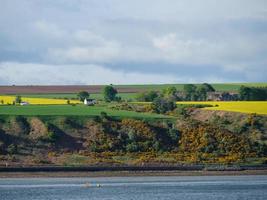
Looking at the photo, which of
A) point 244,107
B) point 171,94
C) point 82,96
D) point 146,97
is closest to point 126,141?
point 244,107

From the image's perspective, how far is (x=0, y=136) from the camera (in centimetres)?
11031

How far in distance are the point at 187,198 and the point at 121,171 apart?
85.6 feet

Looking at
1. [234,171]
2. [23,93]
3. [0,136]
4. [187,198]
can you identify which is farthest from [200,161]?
[23,93]

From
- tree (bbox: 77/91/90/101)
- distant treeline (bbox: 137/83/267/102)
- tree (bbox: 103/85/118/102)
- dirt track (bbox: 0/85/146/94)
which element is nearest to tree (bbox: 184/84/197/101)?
distant treeline (bbox: 137/83/267/102)

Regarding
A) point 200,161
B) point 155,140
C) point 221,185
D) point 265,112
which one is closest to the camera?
point 221,185

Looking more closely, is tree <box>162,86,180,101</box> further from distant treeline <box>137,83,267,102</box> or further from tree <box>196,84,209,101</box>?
tree <box>196,84,209,101</box>

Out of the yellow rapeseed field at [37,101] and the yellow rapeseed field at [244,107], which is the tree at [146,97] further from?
the yellow rapeseed field at [244,107]

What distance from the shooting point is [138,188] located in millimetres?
80125

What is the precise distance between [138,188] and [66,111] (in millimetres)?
43411

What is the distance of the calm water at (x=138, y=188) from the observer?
2856 inches

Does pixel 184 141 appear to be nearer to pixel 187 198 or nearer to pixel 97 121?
pixel 97 121

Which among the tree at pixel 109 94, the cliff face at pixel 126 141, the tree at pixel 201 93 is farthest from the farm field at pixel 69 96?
the cliff face at pixel 126 141

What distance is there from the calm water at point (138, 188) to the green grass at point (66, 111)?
1105 inches

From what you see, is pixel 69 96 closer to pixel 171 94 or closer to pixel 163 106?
pixel 171 94
